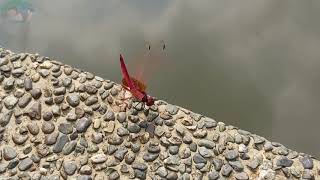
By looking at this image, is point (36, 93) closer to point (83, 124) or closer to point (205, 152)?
point (83, 124)

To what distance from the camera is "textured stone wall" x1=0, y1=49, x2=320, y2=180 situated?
340 inches

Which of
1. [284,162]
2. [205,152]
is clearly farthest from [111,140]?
[284,162]

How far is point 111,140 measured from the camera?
29.2 ft

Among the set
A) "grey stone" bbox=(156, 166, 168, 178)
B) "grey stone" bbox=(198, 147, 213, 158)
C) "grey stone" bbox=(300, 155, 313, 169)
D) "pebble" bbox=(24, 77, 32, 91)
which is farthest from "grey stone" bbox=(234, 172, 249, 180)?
"pebble" bbox=(24, 77, 32, 91)

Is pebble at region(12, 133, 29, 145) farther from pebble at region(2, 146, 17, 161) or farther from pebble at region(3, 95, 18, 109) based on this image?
pebble at region(3, 95, 18, 109)

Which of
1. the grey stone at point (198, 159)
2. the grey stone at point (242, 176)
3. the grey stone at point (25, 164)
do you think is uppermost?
the grey stone at point (198, 159)

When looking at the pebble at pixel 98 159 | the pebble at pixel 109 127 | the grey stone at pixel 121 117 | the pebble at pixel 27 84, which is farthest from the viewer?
the pebble at pixel 27 84

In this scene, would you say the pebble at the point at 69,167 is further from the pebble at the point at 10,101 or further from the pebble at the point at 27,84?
the pebble at the point at 27,84

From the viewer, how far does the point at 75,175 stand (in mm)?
8586

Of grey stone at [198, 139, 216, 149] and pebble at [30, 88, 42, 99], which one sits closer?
grey stone at [198, 139, 216, 149]

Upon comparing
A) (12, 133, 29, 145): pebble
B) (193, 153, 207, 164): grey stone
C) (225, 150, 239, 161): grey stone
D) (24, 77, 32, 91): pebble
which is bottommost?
(12, 133, 29, 145): pebble

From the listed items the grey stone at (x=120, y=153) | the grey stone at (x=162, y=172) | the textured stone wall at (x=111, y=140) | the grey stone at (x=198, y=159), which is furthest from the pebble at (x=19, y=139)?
the grey stone at (x=198, y=159)

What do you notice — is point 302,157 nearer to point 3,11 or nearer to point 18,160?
point 18,160

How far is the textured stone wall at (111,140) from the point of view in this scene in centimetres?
864
